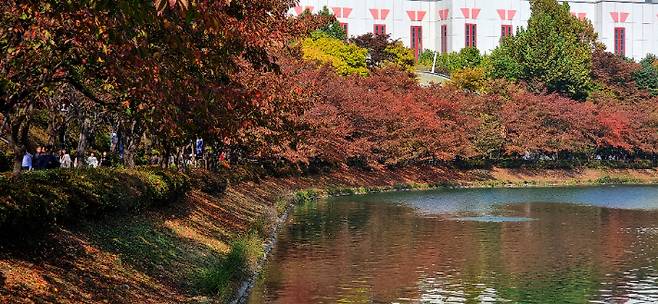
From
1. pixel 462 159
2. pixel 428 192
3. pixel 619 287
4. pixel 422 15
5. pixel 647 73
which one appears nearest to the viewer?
pixel 619 287

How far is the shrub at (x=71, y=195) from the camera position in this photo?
15227mm

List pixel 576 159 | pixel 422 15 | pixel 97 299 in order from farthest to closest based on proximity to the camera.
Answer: pixel 422 15 → pixel 576 159 → pixel 97 299

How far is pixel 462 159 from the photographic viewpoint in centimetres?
8419

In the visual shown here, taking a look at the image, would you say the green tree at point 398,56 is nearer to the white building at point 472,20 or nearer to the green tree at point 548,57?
the green tree at point 548,57

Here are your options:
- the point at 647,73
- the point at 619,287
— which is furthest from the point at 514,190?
the point at 619,287

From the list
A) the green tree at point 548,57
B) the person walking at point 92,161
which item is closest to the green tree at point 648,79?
the green tree at point 548,57

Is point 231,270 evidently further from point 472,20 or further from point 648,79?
point 472,20

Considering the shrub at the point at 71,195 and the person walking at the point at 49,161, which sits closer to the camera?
the shrub at the point at 71,195

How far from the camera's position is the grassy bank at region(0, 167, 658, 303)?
14672 mm

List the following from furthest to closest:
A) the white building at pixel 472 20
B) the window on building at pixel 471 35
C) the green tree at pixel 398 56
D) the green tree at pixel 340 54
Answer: the window on building at pixel 471 35, the white building at pixel 472 20, the green tree at pixel 398 56, the green tree at pixel 340 54

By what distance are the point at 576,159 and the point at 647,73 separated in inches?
839

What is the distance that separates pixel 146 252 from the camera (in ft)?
67.3

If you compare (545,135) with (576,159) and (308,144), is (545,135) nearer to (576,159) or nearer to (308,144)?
(576,159)

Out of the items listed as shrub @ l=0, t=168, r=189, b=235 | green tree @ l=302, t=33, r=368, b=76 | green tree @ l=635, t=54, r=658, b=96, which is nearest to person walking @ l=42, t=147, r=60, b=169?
shrub @ l=0, t=168, r=189, b=235
